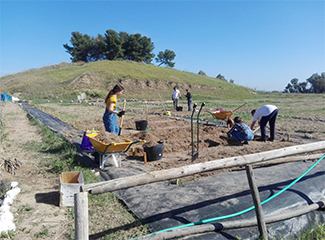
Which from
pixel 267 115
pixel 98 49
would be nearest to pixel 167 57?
pixel 98 49

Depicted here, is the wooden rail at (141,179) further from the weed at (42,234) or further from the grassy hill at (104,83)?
the grassy hill at (104,83)

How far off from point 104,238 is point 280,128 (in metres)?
8.46

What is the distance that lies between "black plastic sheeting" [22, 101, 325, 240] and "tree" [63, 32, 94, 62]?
65.8 m

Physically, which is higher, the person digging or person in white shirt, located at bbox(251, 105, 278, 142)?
person in white shirt, located at bbox(251, 105, 278, 142)

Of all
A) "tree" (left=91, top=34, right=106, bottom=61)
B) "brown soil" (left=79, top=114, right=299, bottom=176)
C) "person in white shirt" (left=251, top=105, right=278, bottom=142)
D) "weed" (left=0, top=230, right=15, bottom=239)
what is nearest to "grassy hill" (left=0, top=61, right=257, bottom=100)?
"tree" (left=91, top=34, right=106, bottom=61)

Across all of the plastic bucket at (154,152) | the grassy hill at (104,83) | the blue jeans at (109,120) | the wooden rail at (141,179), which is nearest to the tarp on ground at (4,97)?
the grassy hill at (104,83)

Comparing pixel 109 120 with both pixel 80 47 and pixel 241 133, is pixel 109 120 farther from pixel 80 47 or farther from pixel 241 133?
pixel 80 47

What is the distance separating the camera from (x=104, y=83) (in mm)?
39594

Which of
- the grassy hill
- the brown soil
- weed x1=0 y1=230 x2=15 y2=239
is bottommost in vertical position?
weed x1=0 y1=230 x2=15 y2=239

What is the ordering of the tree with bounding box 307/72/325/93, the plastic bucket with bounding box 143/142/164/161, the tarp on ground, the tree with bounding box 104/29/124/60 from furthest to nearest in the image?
the tree with bounding box 307/72/325/93 → the tree with bounding box 104/29/124/60 → the tarp on ground → the plastic bucket with bounding box 143/142/164/161

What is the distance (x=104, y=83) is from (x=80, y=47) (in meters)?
29.3

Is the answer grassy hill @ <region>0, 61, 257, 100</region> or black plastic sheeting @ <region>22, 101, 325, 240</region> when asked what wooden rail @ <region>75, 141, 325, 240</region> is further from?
grassy hill @ <region>0, 61, 257, 100</region>

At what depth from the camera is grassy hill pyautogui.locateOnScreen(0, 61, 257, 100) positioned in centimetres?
3434

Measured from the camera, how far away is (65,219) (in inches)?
120
